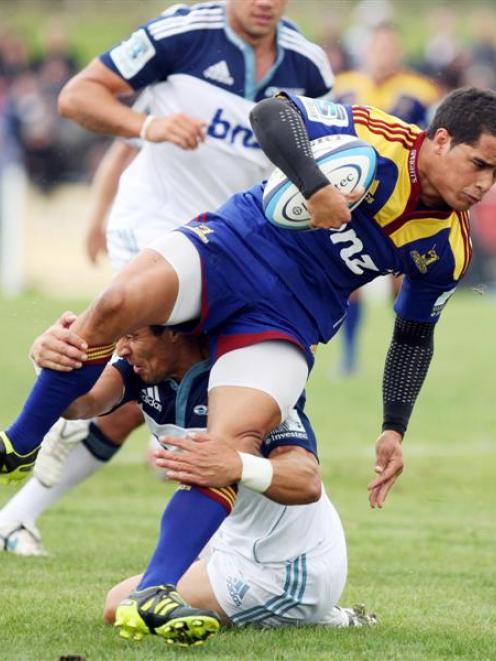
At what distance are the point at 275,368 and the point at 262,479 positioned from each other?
0.46 metres

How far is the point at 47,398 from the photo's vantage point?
522cm

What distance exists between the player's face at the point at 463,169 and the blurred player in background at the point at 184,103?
1720 millimetres

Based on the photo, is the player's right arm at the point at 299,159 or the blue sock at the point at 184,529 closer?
the blue sock at the point at 184,529

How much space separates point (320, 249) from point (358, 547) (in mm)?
2214

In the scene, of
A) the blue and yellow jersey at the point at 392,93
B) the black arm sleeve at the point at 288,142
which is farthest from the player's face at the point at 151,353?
the blue and yellow jersey at the point at 392,93

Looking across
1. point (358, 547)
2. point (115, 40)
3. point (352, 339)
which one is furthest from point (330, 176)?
point (115, 40)

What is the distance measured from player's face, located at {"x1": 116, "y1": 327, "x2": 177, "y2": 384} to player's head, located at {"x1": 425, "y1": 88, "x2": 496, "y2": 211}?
106 centimetres

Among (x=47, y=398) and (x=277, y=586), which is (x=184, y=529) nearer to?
(x=277, y=586)

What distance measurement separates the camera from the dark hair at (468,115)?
5230 mm

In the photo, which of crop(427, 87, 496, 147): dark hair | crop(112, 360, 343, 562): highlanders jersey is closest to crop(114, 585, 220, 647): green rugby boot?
crop(112, 360, 343, 562): highlanders jersey

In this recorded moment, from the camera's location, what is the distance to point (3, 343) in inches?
651

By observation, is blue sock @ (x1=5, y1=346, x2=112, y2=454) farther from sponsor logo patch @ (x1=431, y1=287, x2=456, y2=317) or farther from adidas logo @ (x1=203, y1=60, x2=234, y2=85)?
adidas logo @ (x1=203, y1=60, x2=234, y2=85)

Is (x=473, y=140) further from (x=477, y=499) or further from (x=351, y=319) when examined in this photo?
(x=351, y=319)

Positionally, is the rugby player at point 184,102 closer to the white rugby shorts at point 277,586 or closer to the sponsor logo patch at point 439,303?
the sponsor logo patch at point 439,303
